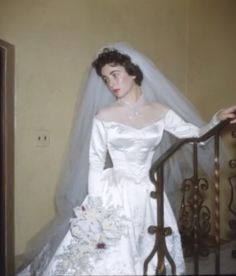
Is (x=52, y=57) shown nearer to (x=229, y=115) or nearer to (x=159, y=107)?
(x=159, y=107)

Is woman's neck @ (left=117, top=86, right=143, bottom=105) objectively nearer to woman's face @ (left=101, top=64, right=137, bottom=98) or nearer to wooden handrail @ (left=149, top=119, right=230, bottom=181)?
woman's face @ (left=101, top=64, right=137, bottom=98)

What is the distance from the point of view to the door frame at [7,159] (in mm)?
2521

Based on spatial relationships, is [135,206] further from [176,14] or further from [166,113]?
[176,14]

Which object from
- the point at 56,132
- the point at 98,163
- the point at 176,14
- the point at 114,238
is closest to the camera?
the point at 114,238

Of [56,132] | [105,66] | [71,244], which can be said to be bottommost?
[71,244]

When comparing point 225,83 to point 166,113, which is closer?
point 166,113

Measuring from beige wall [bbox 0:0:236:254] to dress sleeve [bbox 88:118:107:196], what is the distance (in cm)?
76

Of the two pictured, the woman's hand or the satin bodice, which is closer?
the woman's hand

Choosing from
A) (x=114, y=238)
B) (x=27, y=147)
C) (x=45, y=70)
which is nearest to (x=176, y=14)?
(x=45, y=70)

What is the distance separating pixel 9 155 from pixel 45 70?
2.19 feet

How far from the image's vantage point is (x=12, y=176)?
2.67 metres

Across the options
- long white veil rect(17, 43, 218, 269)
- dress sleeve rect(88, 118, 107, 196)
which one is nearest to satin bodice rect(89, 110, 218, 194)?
dress sleeve rect(88, 118, 107, 196)

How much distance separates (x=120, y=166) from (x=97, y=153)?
0.49ft

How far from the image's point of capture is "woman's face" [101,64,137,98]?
211 centimetres
